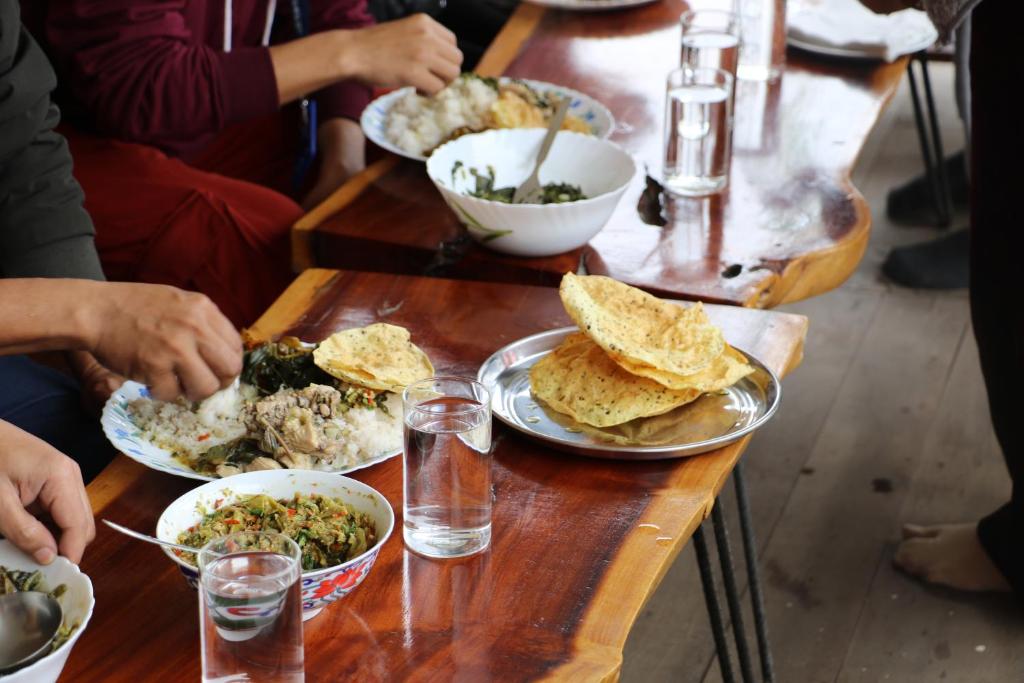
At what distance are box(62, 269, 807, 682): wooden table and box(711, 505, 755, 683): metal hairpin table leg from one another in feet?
1.28

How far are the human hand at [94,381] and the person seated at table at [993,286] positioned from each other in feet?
4.29

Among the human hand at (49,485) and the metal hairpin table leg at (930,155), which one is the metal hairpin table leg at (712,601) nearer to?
the human hand at (49,485)

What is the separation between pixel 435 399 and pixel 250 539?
271 millimetres

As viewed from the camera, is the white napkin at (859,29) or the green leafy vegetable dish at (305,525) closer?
the green leafy vegetable dish at (305,525)

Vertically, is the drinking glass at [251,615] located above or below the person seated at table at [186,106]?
above

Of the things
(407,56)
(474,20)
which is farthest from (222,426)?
(474,20)

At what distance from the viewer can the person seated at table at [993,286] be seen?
75.0 inches

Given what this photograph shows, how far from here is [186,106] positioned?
215 centimetres

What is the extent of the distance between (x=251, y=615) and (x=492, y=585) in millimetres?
275

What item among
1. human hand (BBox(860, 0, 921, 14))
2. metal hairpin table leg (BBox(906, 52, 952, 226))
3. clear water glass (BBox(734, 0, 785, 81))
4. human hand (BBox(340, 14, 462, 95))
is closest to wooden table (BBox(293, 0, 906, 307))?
clear water glass (BBox(734, 0, 785, 81))

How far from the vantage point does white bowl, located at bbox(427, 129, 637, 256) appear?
1706mm

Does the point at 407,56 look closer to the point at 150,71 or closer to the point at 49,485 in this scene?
the point at 150,71

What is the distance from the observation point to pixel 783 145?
7.26 ft

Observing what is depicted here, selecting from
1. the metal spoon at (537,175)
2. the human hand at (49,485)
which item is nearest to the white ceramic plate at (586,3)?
the metal spoon at (537,175)
